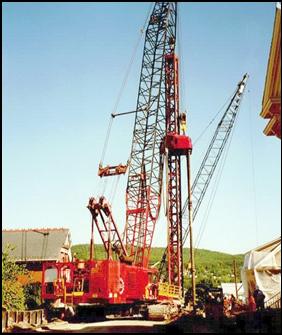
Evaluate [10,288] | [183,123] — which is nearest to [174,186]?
[183,123]

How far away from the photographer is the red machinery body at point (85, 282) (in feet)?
77.2

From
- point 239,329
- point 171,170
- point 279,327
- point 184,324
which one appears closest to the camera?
point 279,327

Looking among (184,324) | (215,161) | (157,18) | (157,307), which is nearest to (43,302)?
(157,307)

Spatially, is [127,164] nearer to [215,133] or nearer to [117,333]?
[215,133]

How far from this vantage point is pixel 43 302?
25172 mm

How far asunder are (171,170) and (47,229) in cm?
1593

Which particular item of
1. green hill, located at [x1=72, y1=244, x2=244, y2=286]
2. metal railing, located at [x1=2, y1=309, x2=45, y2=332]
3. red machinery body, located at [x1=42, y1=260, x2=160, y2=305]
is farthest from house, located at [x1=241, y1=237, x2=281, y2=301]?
green hill, located at [x1=72, y1=244, x2=244, y2=286]

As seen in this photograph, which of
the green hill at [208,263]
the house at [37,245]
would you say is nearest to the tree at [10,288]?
the house at [37,245]

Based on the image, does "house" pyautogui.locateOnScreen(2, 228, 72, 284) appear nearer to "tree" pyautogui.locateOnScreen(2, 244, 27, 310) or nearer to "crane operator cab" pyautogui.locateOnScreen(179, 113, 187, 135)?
"tree" pyautogui.locateOnScreen(2, 244, 27, 310)

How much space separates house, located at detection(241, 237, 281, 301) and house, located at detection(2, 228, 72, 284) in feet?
73.1

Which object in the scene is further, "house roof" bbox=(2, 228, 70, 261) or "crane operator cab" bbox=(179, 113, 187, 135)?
"house roof" bbox=(2, 228, 70, 261)

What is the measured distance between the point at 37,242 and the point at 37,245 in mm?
480

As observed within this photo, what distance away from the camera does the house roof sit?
42.4m

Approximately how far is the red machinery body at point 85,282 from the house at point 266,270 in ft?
24.8
